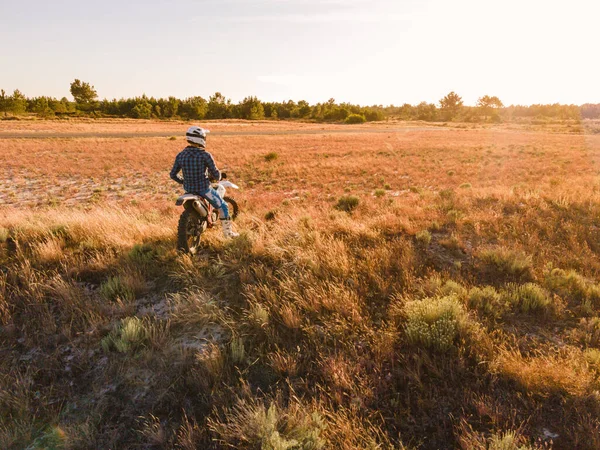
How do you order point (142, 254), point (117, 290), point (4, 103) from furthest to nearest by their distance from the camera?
point (4, 103) → point (142, 254) → point (117, 290)

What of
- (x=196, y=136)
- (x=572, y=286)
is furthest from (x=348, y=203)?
(x=572, y=286)

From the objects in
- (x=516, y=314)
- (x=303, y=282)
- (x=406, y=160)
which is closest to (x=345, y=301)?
(x=303, y=282)

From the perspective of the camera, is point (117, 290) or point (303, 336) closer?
point (303, 336)

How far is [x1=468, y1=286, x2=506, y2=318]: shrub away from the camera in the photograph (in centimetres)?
411

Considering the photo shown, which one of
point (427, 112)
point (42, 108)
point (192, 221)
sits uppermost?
point (427, 112)

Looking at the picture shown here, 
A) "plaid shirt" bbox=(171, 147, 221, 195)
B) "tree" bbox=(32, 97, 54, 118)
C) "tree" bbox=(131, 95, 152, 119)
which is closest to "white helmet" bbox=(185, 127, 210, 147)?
"plaid shirt" bbox=(171, 147, 221, 195)

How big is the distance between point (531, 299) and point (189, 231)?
18.0 feet

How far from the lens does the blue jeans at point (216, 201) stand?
614 cm

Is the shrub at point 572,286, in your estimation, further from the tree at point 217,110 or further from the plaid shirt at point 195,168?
the tree at point 217,110

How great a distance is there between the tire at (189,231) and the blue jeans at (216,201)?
37 cm

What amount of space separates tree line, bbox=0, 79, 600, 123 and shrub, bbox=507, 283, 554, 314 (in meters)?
96.4

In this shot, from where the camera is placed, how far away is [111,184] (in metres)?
19.2

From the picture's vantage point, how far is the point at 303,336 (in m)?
3.81

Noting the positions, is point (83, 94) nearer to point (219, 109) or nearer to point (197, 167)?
point (219, 109)
